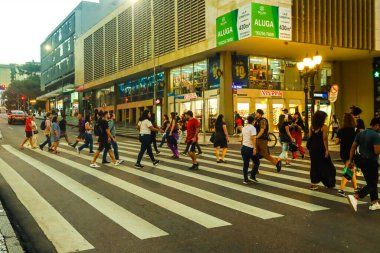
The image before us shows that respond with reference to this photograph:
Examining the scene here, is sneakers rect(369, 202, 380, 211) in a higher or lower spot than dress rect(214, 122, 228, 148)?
lower

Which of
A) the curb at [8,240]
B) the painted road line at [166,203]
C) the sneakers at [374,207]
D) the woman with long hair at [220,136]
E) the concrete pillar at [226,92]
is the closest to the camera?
the curb at [8,240]

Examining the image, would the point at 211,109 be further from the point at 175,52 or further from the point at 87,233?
the point at 87,233

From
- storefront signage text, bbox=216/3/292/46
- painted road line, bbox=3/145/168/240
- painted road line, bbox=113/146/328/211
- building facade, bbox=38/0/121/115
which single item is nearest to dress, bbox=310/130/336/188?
painted road line, bbox=113/146/328/211

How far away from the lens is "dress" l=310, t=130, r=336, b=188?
828cm

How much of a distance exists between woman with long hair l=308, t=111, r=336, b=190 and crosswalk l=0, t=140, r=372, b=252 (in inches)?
10.9

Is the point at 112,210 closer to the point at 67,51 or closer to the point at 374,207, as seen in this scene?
the point at 374,207

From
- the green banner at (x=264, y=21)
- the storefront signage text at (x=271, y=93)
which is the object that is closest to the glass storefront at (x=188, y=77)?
the storefront signage text at (x=271, y=93)

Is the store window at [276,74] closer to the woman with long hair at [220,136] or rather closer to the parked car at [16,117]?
the woman with long hair at [220,136]

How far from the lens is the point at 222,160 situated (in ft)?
45.1

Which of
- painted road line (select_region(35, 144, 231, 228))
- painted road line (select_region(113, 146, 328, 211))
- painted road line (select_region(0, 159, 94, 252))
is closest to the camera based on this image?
painted road line (select_region(0, 159, 94, 252))

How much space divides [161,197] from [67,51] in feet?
234

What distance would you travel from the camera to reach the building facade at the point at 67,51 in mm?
67188

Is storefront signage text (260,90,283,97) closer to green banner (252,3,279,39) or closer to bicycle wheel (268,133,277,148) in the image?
green banner (252,3,279,39)

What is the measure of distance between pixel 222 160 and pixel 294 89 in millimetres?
22075
